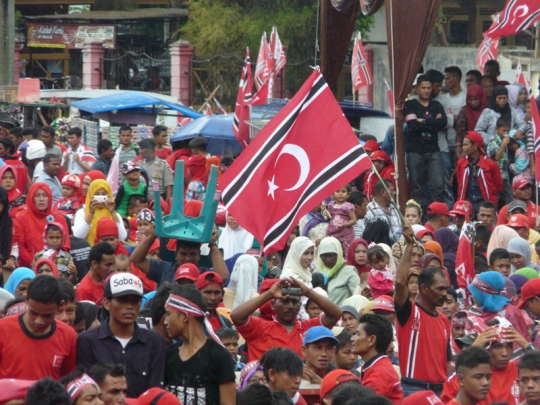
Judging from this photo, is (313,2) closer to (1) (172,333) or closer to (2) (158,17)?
(2) (158,17)

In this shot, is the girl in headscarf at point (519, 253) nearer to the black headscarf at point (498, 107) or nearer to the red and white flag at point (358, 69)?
the black headscarf at point (498, 107)

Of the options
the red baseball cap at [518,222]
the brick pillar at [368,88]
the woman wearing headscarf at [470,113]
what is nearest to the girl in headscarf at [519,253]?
the red baseball cap at [518,222]

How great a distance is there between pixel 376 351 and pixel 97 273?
7.77 feet

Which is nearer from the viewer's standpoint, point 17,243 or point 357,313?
point 357,313

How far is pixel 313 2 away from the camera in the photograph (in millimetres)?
28859

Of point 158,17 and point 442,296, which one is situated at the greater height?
point 158,17

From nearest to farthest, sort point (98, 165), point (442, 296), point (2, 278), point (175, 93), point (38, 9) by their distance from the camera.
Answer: point (442, 296) < point (2, 278) < point (98, 165) < point (175, 93) < point (38, 9)

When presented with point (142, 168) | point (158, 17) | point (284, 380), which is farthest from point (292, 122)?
point (158, 17)

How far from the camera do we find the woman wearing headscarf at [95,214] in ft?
34.7

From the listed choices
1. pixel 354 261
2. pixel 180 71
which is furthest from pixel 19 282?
pixel 180 71

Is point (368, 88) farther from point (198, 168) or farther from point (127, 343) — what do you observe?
point (127, 343)

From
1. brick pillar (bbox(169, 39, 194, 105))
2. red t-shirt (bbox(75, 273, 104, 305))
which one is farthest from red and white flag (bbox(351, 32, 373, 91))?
red t-shirt (bbox(75, 273, 104, 305))

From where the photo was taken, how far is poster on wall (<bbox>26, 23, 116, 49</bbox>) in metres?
31.8

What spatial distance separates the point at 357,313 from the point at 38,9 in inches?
1192
